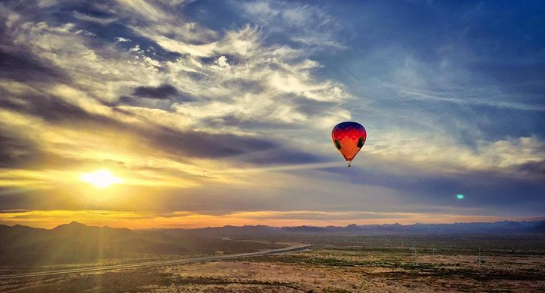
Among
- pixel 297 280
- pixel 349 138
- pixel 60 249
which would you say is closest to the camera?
pixel 297 280

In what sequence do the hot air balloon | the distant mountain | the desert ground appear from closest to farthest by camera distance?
the desert ground, the hot air balloon, the distant mountain

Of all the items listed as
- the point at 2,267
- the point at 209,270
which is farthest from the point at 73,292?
the point at 2,267

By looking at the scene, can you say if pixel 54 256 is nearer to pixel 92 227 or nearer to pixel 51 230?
pixel 51 230

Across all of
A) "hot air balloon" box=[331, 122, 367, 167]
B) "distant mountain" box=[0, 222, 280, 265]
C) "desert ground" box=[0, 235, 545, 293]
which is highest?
"hot air balloon" box=[331, 122, 367, 167]

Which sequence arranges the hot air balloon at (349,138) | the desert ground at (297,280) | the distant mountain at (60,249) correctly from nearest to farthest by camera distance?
the desert ground at (297,280) → the hot air balloon at (349,138) → the distant mountain at (60,249)

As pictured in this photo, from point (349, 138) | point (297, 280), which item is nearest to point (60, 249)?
point (297, 280)

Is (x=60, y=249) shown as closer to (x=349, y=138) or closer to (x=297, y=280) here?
(x=297, y=280)

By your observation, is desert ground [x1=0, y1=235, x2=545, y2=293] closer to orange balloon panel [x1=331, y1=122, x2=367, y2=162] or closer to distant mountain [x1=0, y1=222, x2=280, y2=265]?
distant mountain [x1=0, y1=222, x2=280, y2=265]

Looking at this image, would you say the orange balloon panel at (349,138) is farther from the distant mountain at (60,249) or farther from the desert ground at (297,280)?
the distant mountain at (60,249)

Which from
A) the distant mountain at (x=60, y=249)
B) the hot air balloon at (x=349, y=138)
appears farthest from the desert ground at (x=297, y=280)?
the hot air balloon at (x=349, y=138)

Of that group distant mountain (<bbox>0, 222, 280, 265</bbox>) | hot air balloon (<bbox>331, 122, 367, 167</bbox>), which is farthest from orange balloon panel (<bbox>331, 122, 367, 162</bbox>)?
distant mountain (<bbox>0, 222, 280, 265</bbox>)
